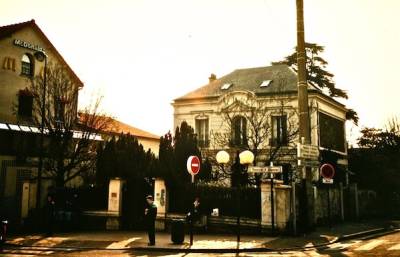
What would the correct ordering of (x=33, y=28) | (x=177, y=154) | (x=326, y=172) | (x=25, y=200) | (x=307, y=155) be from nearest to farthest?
(x=307, y=155), (x=326, y=172), (x=177, y=154), (x=25, y=200), (x=33, y=28)

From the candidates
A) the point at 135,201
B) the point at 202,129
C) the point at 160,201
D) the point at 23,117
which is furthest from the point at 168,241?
the point at 202,129

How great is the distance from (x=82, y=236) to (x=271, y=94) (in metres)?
19.2

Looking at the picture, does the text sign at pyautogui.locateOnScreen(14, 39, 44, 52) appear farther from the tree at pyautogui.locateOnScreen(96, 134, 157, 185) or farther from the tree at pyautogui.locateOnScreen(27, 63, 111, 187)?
the tree at pyautogui.locateOnScreen(96, 134, 157, 185)

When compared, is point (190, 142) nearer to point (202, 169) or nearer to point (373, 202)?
point (202, 169)

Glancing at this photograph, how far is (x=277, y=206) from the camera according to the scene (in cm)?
1786

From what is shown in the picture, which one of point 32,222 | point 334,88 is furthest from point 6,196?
point 334,88

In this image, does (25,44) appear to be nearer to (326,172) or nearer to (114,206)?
(114,206)

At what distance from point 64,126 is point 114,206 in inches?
253

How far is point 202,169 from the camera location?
79.7 ft

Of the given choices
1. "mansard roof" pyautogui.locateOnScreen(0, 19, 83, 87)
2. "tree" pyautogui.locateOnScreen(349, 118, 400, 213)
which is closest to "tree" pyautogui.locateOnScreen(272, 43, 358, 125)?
"tree" pyautogui.locateOnScreen(349, 118, 400, 213)

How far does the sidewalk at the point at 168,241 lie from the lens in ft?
48.1

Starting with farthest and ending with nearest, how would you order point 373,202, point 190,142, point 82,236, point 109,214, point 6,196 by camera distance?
point 373,202 < point 6,196 < point 190,142 < point 109,214 < point 82,236

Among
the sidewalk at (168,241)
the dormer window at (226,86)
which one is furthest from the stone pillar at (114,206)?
the dormer window at (226,86)

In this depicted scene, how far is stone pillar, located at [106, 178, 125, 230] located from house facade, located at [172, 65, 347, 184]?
31.3ft
